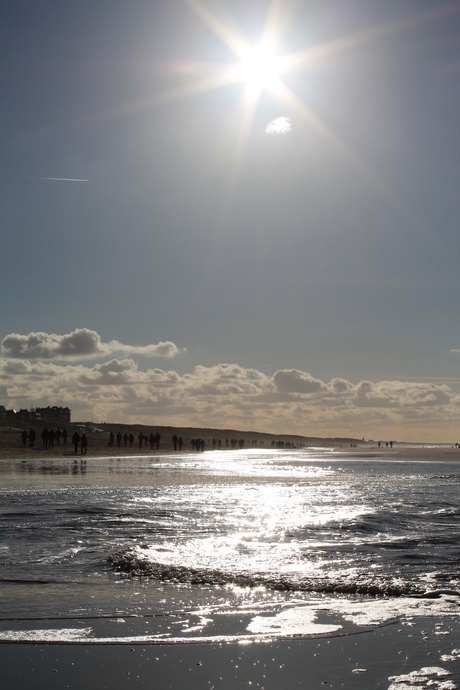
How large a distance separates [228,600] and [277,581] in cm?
99

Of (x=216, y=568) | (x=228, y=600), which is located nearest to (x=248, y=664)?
(x=228, y=600)

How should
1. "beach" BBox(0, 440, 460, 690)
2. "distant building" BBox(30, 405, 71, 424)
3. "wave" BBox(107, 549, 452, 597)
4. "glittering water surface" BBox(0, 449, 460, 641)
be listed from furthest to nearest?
"distant building" BBox(30, 405, 71, 424) < "wave" BBox(107, 549, 452, 597) < "glittering water surface" BBox(0, 449, 460, 641) < "beach" BBox(0, 440, 460, 690)

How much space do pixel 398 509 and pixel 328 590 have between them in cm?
865

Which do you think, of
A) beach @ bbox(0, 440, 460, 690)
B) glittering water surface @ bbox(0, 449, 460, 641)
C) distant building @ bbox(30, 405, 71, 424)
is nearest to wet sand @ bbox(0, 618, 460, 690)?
beach @ bbox(0, 440, 460, 690)

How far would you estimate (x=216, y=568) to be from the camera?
7930 mm

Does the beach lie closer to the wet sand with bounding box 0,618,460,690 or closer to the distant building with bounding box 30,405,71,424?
the wet sand with bounding box 0,618,460,690

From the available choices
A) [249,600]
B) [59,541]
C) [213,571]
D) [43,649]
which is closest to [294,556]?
[213,571]

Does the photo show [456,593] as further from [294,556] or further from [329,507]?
[329,507]

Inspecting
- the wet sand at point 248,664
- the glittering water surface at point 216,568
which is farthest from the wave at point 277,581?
the wet sand at point 248,664

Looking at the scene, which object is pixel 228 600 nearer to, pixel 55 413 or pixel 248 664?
pixel 248 664

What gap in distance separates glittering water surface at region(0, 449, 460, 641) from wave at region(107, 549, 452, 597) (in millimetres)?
23

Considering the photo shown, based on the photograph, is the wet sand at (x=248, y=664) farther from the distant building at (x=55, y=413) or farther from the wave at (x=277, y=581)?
the distant building at (x=55, y=413)

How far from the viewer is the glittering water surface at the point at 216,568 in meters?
5.68

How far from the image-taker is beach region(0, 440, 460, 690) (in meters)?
4.46
